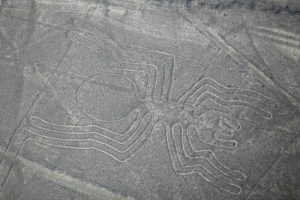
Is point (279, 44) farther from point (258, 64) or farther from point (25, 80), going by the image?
point (25, 80)

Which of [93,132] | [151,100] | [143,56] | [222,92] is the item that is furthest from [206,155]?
[143,56]

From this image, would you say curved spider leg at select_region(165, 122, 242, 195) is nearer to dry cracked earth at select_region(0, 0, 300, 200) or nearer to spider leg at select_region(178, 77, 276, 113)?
dry cracked earth at select_region(0, 0, 300, 200)

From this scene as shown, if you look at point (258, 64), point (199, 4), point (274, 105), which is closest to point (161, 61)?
point (199, 4)

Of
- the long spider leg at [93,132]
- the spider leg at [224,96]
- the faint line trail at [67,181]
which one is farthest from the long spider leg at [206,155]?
the faint line trail at [67,181]

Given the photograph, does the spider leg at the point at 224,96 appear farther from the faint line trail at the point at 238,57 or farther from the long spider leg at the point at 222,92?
the faint line trail at the point at 238,57

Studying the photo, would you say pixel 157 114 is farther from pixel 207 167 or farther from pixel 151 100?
pixel 207 167

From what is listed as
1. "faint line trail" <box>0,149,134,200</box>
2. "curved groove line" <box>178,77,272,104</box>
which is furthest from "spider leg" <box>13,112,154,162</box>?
"curved groove line" <box>178,77,272,104</box>
